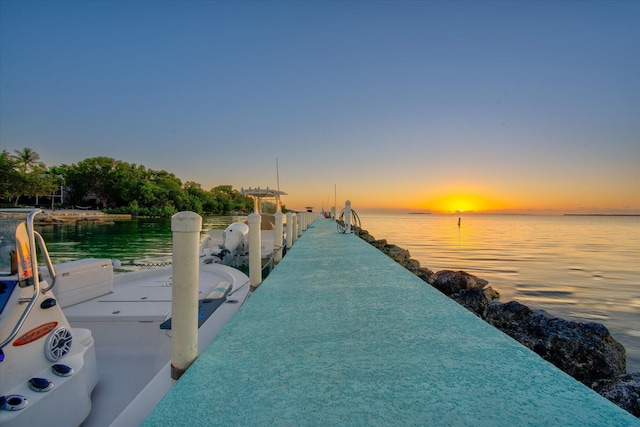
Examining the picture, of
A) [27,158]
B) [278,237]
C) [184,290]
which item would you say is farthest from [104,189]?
[184,290]

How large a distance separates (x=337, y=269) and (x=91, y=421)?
3.67 meters

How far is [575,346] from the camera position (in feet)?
15.0

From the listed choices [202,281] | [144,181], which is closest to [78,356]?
[202,281]

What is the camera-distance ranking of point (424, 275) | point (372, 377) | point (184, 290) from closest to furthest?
1. point (372, 377)
2. point (184, 290)
3. point (424, 275)

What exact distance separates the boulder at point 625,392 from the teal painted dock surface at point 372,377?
63.7 inches

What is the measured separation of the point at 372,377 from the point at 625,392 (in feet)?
9.81

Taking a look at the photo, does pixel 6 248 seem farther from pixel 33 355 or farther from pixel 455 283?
pixel 455 283

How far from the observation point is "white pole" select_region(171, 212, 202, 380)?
2.01 m

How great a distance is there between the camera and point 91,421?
3020 mm

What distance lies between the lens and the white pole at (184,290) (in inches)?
79.0

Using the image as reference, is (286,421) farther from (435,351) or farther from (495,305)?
(495,305)

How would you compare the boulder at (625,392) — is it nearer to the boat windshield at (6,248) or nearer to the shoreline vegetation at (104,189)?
the boat windshield at (6,248)

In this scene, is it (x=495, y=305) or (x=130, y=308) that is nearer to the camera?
(x=130, y=308)

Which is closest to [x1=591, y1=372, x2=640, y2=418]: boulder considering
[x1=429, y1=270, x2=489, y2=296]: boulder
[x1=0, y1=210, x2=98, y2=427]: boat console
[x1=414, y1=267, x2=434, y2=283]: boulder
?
[x1=0, y1=210, x2=98, y2=427]: boat console
